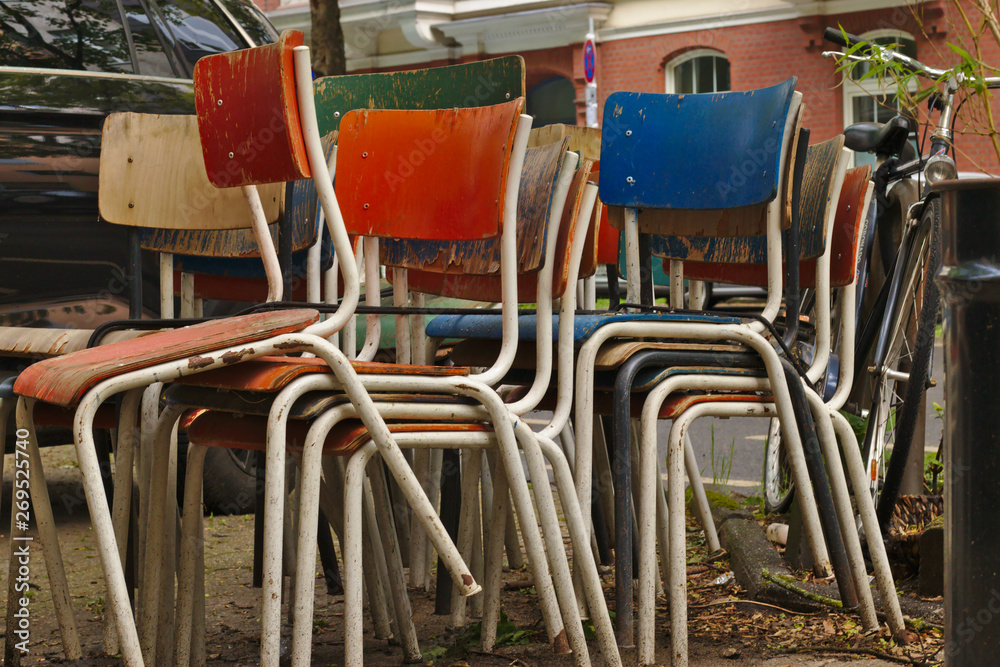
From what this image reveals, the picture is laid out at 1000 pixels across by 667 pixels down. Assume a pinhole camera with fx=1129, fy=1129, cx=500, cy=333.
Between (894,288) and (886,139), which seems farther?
(886,139)

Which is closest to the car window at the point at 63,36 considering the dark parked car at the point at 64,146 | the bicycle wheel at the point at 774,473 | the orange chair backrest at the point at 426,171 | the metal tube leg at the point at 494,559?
the dark parked car at the point at 64,146

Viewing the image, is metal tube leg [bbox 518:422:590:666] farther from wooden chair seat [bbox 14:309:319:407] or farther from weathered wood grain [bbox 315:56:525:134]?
weathered wood grain [bbox 315:56:525:134]

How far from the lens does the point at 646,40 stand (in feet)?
57.8

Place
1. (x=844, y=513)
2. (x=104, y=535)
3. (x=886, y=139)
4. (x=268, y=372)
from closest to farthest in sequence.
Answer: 1. (x=104, y=535)
2. (x=268, y=372)
3. (x=844, y=513)
4. (x=886, y=139)

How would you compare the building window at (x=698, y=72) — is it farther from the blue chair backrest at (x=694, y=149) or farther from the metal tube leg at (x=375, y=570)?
the metal tube leg at (x=375, y=570)

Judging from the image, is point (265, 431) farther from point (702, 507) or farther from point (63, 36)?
point (63, 36)

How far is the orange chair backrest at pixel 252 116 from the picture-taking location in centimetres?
206

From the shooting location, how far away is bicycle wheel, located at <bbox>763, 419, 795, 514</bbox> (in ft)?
12.9

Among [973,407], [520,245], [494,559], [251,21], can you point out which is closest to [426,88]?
[520,245]

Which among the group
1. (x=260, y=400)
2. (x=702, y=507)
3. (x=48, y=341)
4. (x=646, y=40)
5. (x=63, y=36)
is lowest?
(x=702, y=507)

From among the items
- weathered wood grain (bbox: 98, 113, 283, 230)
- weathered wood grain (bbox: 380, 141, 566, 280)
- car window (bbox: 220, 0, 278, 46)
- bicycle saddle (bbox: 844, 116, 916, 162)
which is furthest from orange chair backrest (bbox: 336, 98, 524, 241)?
car window (bbox: 220, 0, 278, 46)

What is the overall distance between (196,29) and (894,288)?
2626 mm

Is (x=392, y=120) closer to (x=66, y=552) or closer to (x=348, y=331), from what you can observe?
A: (x=348, y=331)

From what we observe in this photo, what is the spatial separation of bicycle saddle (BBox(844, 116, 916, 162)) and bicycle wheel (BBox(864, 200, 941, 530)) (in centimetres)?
52
